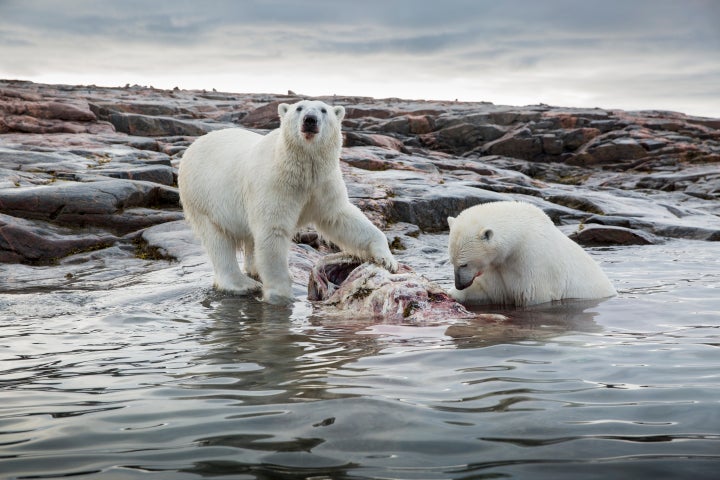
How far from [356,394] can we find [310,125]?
4.15 metres

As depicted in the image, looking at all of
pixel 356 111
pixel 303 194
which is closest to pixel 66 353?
pixel 303 194

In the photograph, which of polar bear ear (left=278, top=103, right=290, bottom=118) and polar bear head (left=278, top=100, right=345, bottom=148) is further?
polar bear ear (left=278, top=103, right=290, bottom=118)

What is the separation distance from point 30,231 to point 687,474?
35.7ft

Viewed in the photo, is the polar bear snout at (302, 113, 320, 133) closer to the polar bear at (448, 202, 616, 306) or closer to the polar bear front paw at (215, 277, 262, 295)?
the polar bear at (448, 202, 616, 306)

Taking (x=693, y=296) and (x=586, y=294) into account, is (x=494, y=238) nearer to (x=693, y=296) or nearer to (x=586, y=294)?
(x=586, y=294)

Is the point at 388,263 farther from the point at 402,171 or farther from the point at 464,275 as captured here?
the point at 402,171

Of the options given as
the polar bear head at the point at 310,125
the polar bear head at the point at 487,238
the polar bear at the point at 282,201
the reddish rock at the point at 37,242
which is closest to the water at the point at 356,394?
the polar bear head at the point at 487,238

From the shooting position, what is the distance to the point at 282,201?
7.81m

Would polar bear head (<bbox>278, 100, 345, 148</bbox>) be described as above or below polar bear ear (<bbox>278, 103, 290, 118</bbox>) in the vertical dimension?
below

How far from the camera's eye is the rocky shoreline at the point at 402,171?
40.9ft

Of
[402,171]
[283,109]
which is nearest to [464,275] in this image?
[283,109]

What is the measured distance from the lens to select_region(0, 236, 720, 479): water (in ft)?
9.15

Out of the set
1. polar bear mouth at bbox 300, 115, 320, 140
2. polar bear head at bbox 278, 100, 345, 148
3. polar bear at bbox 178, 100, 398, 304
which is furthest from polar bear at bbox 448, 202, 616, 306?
polar bear mouth at bbox 300, 115, 320, 140

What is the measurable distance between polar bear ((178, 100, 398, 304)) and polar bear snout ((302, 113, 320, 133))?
0.03 feet
